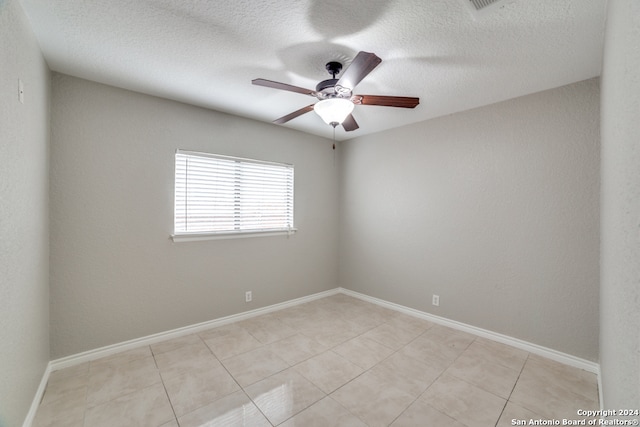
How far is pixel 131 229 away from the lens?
2564mm

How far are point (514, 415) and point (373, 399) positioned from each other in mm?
910

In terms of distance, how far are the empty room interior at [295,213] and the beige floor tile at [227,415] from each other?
19 millimetres

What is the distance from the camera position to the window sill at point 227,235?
2.83m

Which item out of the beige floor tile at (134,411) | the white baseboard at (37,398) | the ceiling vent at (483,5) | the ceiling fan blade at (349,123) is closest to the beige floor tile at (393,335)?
the beige floor tile at (134,411)

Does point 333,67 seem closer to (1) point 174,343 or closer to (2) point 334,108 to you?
(2) point 334,108

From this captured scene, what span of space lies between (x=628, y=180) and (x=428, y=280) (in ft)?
8.41

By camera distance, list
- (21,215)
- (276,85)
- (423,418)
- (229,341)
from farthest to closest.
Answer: (229,341), (276,85), (423,418), (21,215)

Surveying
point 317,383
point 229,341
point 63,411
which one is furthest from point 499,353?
point 63,411

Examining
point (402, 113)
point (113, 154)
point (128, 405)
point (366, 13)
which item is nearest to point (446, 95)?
point (402, 113)

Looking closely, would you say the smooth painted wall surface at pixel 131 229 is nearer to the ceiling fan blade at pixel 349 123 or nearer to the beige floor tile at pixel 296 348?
the beige floor tile at pixel 296 348

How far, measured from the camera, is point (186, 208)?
113 inches

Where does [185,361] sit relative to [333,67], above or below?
below

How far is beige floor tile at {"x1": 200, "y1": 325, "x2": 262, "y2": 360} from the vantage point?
2.54 m

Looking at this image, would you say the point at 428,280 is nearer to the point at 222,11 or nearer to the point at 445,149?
the point at 445,149
